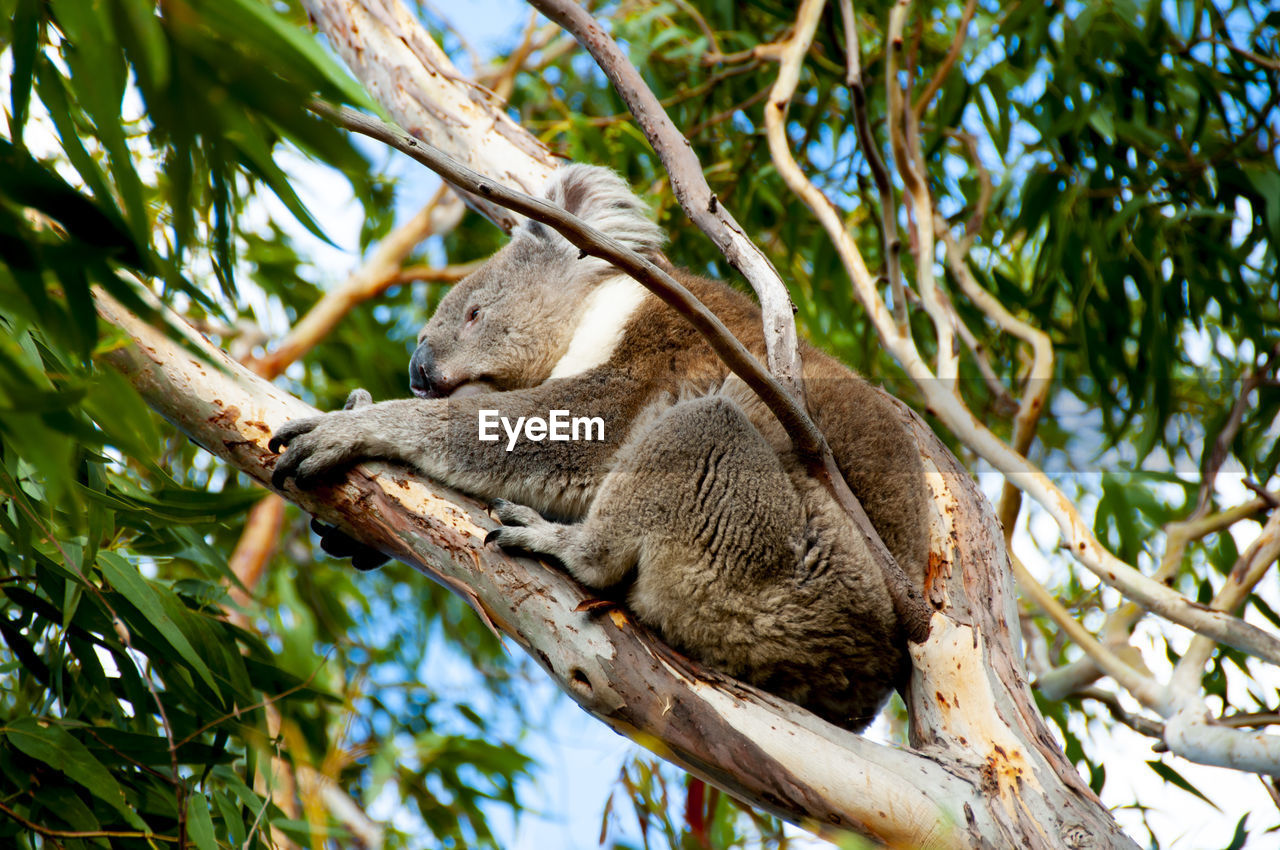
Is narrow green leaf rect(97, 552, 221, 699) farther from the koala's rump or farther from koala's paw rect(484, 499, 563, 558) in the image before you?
the koala's rump

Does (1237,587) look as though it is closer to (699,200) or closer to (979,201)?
(979,201)

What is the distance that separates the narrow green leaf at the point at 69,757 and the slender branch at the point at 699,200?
1.37 meters

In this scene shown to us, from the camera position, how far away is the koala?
6.13 ft

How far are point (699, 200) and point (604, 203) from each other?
2.23 ft

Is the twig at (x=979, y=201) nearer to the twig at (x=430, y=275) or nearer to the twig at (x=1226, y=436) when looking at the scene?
the twig at (x=1226, y=436)

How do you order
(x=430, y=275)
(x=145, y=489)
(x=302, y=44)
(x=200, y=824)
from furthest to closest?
(x=430, y=275), (x=145, y=489), (x=200, y=824), (x=302, y=44)

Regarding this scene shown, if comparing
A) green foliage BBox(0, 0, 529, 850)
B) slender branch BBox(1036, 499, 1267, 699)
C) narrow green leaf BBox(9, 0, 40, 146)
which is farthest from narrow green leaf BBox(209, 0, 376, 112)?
slender branch BBox(1036, 499, 1267, 699)

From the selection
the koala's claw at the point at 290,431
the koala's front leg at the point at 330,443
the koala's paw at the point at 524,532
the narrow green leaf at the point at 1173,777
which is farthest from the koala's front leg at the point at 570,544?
the narrow green leaf at the point at 1173,777

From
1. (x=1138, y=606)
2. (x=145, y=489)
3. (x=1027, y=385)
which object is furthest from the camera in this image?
(x=1027, y=385)

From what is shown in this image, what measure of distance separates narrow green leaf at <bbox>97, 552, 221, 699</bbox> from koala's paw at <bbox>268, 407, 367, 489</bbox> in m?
0.33

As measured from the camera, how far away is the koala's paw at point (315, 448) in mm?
1796

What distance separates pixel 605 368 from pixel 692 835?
3.29 feet

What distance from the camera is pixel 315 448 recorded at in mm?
1806

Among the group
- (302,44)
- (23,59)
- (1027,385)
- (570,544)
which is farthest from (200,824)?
(1027,385)
